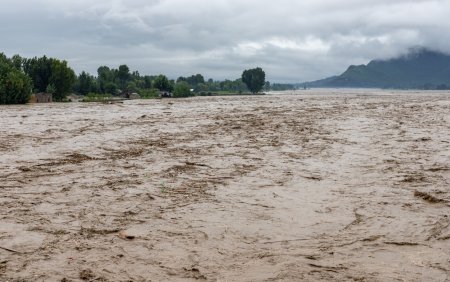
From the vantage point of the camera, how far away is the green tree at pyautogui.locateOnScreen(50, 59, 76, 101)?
6506 cm

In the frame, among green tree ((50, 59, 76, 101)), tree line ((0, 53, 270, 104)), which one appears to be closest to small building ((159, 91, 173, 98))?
tree line ((0, 53, 270, 104))

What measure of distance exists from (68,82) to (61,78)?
1106mm

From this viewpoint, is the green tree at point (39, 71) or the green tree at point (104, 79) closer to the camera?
the green tree at point (39, 71)

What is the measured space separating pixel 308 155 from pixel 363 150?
80.3 inches

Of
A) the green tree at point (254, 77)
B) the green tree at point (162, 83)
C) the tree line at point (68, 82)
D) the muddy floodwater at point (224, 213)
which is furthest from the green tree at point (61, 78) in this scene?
the green tree at point (254, 77)

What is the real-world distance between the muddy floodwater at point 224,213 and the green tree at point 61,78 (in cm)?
5389

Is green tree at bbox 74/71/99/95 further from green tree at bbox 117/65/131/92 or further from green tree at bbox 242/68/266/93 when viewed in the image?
green tree at bbox 242/68/266/93

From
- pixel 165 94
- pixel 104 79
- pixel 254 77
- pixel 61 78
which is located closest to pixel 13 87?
pixel 61 78

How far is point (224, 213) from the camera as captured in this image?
741 cm

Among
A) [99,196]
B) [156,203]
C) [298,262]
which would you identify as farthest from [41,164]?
[298,262]

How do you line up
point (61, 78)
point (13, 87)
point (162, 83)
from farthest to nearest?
point (162, 83) < point (61, 78) < point (13, 87)

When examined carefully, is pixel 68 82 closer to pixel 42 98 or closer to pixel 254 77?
pixel 42 98

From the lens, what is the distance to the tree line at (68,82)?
164ft

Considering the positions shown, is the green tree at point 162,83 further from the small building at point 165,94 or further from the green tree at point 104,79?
the green tree at point 104,79
